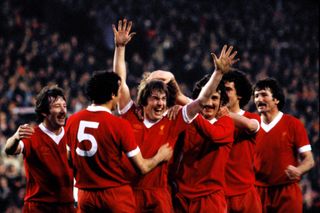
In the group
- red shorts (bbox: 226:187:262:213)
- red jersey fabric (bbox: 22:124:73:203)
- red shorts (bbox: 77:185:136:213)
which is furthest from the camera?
red shorts (bbox: 226:187:262:213)

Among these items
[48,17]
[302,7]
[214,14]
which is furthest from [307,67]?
[48,17]

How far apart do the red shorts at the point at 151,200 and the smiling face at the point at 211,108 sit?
86 cm

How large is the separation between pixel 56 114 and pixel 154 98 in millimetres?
1116

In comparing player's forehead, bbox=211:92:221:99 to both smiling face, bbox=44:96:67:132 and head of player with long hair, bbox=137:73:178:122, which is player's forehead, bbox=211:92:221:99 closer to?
head of player with long hair, bbox=137:73:178:122

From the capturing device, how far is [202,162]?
A: 5883mm

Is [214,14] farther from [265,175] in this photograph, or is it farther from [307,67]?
[265,175]

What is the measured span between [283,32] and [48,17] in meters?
8.46

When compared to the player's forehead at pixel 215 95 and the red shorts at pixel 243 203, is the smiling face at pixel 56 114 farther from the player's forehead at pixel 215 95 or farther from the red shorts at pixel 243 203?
the red shorts at pixel 243 203

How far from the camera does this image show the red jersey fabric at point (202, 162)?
5.84 meters

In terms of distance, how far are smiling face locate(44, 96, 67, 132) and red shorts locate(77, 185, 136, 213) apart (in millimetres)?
987

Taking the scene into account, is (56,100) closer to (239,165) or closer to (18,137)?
(18,137)

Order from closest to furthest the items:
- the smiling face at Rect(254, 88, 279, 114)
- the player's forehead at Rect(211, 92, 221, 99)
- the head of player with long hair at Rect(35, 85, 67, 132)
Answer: the player's forehead at Rect(211, 92, 221, 99)
the head of player with long hair at Rect(35, 85, 67, 132)
the smiling face at Rect(254, 88, 279, 114)

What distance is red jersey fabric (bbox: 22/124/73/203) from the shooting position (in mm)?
6059

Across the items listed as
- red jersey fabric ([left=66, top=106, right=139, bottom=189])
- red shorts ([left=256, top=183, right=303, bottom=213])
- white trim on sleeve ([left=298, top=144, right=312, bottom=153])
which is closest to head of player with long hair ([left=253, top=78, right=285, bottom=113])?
white trim on sleeve ([left=298, top=144, right=312, bottom=153])
